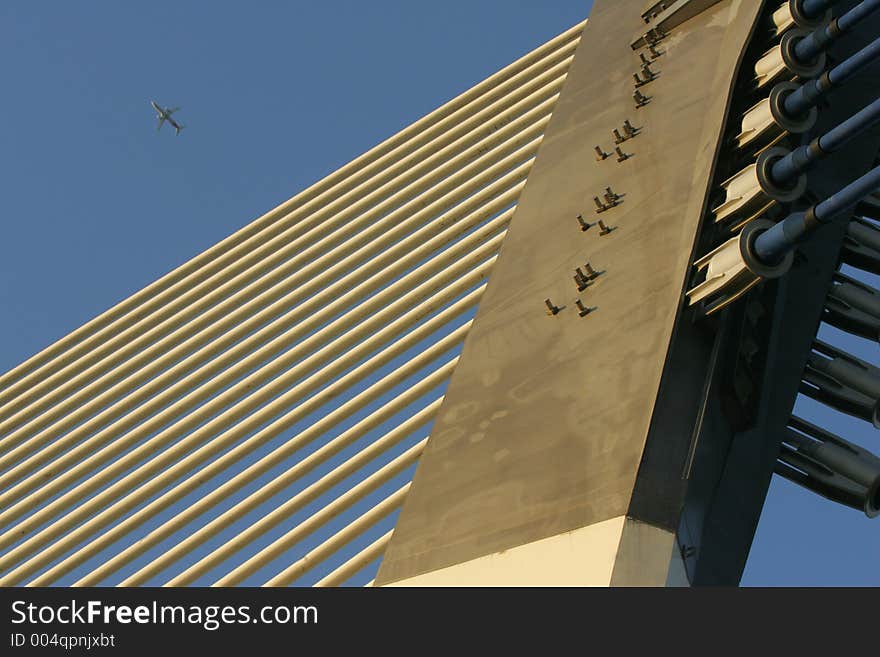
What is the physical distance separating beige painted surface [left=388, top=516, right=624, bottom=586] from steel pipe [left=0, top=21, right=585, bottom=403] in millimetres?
6074

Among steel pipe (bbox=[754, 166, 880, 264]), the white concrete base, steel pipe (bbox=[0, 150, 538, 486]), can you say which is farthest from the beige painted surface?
steel pipe (bbox=[0, 150, 538, 486])

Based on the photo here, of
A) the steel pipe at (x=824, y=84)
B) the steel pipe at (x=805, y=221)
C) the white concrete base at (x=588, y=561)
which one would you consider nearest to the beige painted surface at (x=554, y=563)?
the white concrete base at (x=588, y=561)

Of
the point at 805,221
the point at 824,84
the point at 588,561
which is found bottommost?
the point at 588,561

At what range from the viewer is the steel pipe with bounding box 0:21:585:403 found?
13320 mm

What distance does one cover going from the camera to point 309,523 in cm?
915

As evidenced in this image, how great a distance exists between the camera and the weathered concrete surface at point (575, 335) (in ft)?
26.2

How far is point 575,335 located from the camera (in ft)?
29.1

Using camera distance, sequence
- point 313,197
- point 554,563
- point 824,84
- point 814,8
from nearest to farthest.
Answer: point 554,563 < point 824,84 < point 814,8 < point 313,197

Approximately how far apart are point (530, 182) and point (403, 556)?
10.8 feet

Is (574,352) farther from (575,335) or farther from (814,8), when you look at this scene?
(814,8)

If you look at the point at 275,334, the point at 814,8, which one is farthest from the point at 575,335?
the point at 275,334

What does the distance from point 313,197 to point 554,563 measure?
7.10 m

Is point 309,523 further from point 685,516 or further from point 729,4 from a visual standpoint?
point 729,4

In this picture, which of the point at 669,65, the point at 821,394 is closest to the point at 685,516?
the point at 821,394
